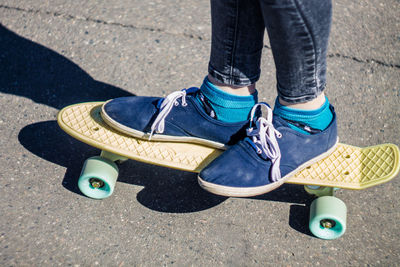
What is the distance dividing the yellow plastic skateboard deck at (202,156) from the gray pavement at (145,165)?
0.25 m

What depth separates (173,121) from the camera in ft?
5.77

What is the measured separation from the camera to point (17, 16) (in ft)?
8.95

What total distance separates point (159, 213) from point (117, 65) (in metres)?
1.07

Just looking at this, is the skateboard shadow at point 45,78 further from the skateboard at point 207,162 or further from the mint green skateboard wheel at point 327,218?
the mint green skateboard wheel at point 327,218

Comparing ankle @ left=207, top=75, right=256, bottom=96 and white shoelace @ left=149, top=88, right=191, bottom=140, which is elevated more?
ankle @ left=207, top=75, right=256, bottom=96

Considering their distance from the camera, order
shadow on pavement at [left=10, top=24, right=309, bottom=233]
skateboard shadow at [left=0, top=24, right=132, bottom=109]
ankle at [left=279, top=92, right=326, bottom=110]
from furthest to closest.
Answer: skateboard shadow at [left=0, top=24, right=132, bottom=109] → shadow on pavement at [left=10, top=24, right=309, bottom=233] → ankle at [left=279, top=92, right=326, bottom=110]

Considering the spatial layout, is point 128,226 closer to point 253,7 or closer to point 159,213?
point 159,213

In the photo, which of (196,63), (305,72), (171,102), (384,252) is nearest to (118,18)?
(196,63)

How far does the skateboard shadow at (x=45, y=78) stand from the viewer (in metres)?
2.35

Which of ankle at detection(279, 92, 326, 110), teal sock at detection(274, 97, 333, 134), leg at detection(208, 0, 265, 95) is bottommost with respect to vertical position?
teal sock at detection(274, 97, 333, 134)

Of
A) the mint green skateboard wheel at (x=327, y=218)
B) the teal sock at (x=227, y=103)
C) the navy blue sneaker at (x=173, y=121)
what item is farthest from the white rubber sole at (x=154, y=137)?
the mint green skateboard wheel at (x=327, y=218)

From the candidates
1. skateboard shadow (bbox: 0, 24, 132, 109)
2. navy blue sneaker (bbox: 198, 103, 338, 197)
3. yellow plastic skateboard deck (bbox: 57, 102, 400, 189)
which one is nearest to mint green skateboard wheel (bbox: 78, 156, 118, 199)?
yellow plastic skateboard deck (bbox: 57, 102, 400, 189)

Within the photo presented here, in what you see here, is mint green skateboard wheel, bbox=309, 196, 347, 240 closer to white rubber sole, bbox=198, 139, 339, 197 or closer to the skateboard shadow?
white rubber sole, bbox=198, 139, 339, 197

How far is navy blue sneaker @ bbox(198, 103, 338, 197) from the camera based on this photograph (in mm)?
1602
